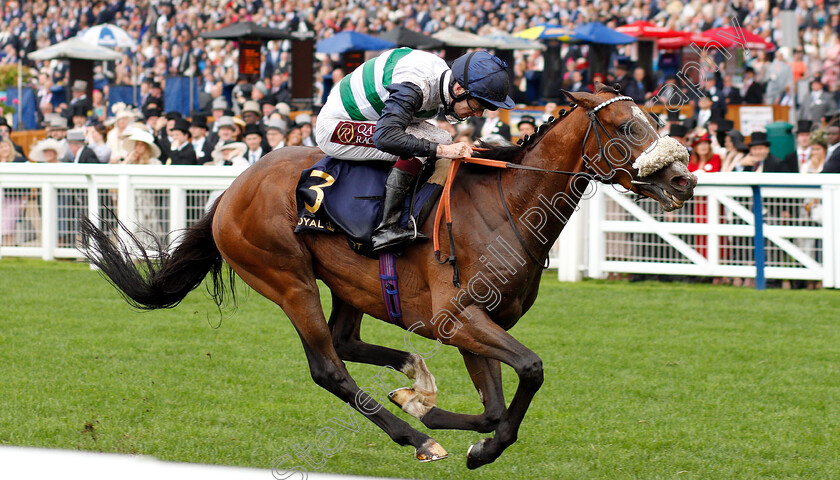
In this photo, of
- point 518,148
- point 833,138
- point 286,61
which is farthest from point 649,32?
point 518,148

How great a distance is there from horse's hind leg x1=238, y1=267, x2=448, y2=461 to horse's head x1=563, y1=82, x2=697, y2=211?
4.62 ft

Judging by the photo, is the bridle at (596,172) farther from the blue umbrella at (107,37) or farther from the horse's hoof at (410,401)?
the blue umbrella at (107,37)

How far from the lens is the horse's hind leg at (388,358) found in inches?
191

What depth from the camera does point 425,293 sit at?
15.3 feet

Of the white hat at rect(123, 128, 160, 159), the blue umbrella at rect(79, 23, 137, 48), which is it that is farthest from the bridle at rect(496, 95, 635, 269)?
the blue umbrella at rect(79, 23, 137, 48)

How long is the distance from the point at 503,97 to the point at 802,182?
570 cm

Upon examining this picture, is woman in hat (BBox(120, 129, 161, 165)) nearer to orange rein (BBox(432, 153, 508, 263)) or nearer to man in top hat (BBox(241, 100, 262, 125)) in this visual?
man in top hat (BBox(241, 100, 262, 125))

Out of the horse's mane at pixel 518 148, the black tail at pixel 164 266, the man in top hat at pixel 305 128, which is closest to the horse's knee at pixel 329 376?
the black tail at pixel 164 266

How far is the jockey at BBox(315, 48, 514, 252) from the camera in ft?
14.4

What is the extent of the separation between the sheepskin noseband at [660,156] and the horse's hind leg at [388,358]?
Answer: 145cm

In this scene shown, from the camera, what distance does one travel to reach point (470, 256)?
4.49 m

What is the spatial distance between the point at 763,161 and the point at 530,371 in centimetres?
665

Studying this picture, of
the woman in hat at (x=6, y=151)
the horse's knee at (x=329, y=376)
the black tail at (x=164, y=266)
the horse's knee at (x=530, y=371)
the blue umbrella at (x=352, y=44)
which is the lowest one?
the horse's knee at (x=329, y=376)

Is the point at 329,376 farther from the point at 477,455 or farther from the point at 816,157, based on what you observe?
the point at 816,157
